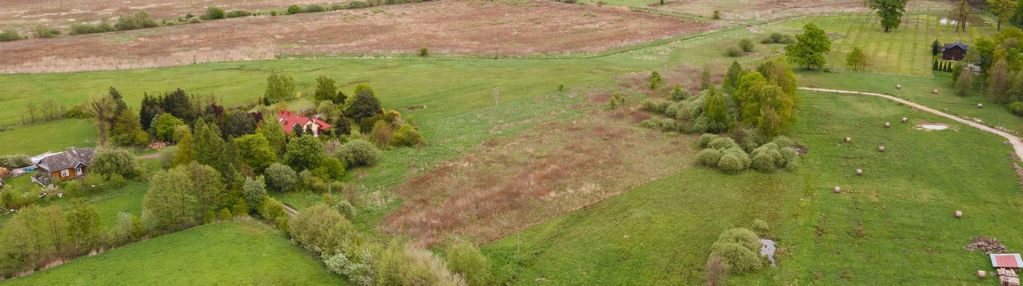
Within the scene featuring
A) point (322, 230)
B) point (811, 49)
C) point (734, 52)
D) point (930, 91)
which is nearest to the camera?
point (322, 230)

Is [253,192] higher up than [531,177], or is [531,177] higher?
[253,192]

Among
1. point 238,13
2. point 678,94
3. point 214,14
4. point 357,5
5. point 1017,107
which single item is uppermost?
point 357,5

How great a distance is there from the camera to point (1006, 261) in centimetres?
3572

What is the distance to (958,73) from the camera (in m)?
71.6

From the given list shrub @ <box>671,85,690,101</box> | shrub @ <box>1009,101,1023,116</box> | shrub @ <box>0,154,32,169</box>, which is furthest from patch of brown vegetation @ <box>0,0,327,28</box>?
shrub @ <box>1009,101,1023,116</box>

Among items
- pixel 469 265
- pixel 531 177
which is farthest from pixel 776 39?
pixel 469 265

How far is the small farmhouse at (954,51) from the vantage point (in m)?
84.2

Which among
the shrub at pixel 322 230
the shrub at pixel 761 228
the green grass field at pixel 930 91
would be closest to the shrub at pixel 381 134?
the shrub at pixel 322 230

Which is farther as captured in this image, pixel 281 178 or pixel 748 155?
pixel 748 155

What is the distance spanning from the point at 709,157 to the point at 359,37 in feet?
243

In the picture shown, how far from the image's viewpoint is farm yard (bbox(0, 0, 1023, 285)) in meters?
36.9

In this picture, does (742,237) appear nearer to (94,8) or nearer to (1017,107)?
(1017,107)

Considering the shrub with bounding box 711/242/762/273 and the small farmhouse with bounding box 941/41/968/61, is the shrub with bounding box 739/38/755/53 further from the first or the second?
the shrub with bounding box 711/242/762/273

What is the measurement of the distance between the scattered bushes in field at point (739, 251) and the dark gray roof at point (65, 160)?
44.3m
